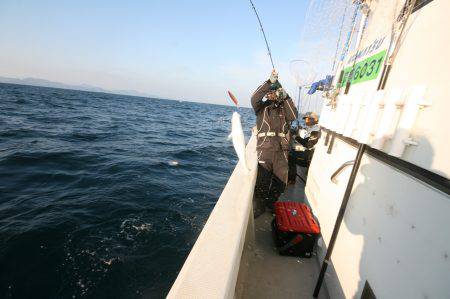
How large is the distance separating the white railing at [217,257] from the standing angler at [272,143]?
60.5 inches

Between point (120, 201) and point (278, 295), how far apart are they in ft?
14.3

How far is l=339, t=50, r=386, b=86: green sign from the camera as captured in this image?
2400 millimetres

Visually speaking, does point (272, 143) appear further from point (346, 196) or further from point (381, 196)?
point (381, 196)

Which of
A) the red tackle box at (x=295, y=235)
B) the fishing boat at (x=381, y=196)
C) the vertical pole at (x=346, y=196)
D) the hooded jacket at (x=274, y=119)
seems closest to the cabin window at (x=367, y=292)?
the fishing boat at (x=381, y=196)

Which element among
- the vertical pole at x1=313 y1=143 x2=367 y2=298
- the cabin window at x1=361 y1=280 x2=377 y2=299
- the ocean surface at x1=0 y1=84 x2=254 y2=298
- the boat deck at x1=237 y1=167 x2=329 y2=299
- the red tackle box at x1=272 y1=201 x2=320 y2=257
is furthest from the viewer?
the ocean surface at x1=0 y1=84 x2=254 y2=298

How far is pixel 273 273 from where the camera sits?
9.87 feet

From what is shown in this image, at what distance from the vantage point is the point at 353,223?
7.69 ft

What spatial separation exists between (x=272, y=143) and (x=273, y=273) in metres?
2.01

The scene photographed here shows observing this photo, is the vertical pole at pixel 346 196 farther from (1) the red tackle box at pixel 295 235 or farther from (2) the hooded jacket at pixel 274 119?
(2) the hooded jacket at pixel 274 119

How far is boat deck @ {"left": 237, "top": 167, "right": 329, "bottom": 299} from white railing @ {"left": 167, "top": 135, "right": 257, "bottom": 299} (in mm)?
906

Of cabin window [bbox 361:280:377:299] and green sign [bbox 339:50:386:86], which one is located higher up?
green sign [bbox 339:50:386:86]

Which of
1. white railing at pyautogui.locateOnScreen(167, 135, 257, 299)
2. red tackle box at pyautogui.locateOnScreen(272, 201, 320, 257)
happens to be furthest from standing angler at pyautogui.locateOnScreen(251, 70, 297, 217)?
white railing at pyautogui.locateOnScreen(167, 135, 257, 299)

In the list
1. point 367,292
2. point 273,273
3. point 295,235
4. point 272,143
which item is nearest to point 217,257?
point 367,292

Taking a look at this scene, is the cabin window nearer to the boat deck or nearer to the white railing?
the boat deck
